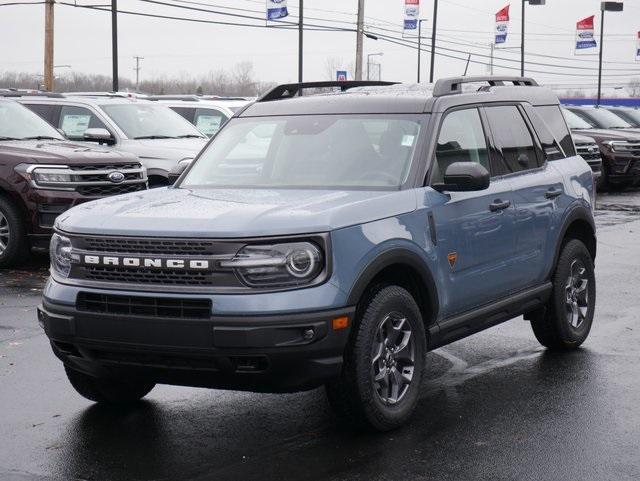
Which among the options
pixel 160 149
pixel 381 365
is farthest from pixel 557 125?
pixel 160 149

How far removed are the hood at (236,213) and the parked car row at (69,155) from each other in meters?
4.33

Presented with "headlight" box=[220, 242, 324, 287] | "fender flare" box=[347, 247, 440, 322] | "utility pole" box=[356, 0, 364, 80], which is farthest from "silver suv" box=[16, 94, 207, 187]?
"utility pole" box=[356, 0, 364, 80]

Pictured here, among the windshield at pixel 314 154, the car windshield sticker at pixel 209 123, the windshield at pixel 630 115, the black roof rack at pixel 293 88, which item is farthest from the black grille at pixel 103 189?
the windshield at pixel 630 115

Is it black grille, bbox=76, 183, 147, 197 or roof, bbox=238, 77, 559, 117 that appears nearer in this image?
roof, bbox=238, 77, 559, 117

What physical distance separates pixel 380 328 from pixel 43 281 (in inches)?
263

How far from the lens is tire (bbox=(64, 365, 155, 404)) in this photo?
6.25 meters

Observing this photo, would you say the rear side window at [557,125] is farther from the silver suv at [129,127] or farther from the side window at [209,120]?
the side window at [209,120]

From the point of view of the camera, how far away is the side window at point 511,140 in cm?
717

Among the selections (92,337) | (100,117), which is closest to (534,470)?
(92,337)

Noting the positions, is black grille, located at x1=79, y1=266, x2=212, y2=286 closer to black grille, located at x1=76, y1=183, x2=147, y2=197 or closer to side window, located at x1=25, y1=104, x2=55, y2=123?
black grille, located at x1=76, y1=183, x2=147, y2=197

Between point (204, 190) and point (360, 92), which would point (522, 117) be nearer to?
point (360, 92)

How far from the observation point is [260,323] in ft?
16.8

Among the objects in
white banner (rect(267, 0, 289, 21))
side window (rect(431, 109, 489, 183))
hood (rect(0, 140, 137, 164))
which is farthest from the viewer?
white banner (rect(267, 0, 289, 21))

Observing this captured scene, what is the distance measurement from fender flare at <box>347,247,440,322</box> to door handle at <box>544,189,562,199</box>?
5.52ft
